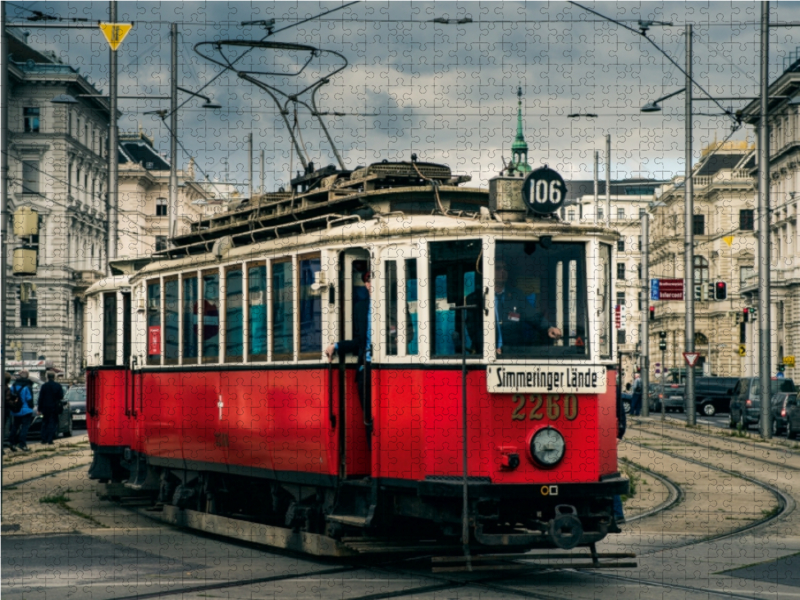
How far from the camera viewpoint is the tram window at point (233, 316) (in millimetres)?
13211

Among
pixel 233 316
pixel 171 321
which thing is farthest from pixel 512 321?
pixel 171 321

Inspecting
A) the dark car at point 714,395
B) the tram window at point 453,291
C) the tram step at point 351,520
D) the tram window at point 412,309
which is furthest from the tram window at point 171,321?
the dark car at point 714,395

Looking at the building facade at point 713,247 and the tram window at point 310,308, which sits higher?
the building facade at point 713,247

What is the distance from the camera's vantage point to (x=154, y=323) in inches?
616

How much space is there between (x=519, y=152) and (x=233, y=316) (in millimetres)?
3792

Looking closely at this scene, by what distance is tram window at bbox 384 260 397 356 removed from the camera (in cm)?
1116

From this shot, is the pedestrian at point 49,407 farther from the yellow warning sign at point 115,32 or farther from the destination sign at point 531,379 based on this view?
the destination sign at point 531,379

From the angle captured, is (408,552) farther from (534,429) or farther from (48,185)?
(48,185)

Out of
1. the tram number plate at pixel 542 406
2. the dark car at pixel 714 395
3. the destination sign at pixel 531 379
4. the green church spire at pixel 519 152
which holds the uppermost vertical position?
the green church spire at pixel 519 152

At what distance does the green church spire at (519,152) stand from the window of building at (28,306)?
20751 mm

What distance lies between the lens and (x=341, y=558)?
1210 cm

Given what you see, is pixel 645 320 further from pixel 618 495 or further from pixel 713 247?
pixel 618 495

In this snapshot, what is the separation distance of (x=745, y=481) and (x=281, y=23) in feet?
38.1

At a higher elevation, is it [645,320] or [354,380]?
[645,320]
